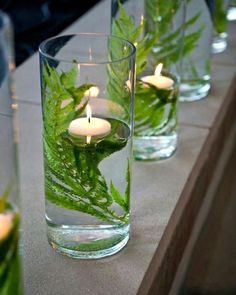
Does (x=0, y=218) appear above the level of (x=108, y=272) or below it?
above

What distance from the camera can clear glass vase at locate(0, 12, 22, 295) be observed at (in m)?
0.46

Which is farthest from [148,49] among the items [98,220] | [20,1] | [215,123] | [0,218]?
[20,1]

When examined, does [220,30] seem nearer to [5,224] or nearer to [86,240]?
[86,240]

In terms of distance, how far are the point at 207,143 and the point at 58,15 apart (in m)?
1.27

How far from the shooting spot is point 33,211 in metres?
0.69

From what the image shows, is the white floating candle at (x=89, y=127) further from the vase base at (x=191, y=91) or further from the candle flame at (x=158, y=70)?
the vase base at (x=191, y=91)

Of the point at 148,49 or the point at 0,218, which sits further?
Answer: the point at 148,49

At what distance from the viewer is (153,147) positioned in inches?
31.5

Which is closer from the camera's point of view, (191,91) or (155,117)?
(155,117)

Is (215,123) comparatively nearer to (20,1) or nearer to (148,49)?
(148,49)

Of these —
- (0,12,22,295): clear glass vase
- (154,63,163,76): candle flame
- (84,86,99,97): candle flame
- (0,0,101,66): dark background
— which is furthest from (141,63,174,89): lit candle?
(0,0,101,66): dark background

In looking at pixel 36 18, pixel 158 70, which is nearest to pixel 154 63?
pixel 158 70

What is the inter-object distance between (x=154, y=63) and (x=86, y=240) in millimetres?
298

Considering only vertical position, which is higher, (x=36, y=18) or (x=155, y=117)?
(x=155, y=117)
